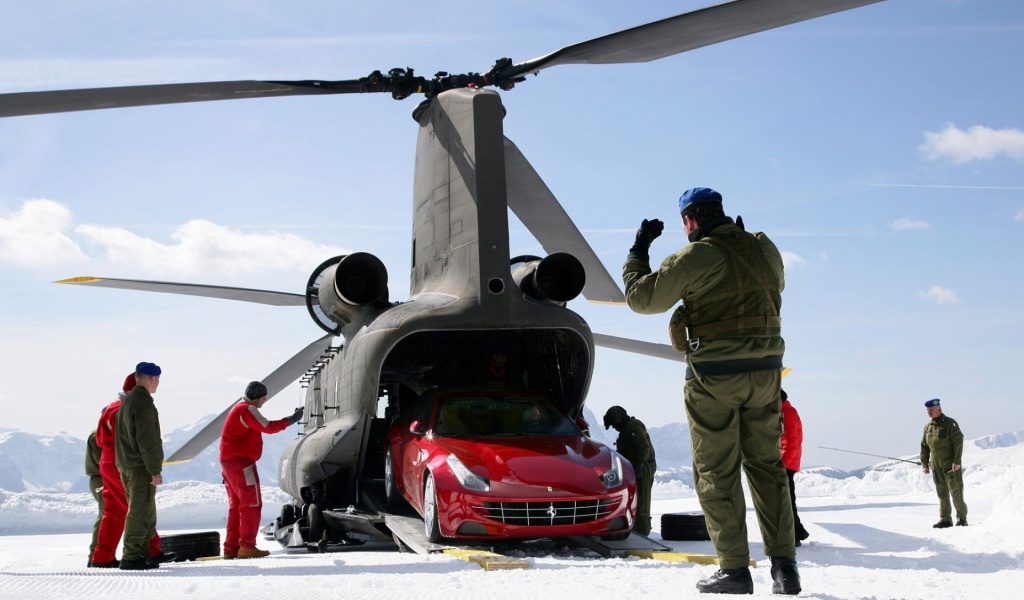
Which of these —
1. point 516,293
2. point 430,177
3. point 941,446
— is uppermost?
point 430,177

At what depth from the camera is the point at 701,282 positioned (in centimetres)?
412

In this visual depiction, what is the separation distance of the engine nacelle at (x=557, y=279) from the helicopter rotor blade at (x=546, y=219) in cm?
117

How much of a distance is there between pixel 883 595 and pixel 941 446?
29.5ft

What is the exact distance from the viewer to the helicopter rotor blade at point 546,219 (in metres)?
10.3

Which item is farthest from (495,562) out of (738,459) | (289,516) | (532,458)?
(289,516)

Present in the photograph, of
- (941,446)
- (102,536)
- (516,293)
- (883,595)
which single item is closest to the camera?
(883,595)

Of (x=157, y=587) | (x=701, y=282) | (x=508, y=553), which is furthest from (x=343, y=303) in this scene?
(x=701, y=282)

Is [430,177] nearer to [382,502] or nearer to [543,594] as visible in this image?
[382,502]

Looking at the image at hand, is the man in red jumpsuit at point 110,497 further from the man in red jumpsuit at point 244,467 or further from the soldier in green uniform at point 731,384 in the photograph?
→ the soldier in green uniform at point 731,384

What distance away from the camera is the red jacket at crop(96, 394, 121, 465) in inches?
278

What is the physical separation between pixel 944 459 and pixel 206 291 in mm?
10776

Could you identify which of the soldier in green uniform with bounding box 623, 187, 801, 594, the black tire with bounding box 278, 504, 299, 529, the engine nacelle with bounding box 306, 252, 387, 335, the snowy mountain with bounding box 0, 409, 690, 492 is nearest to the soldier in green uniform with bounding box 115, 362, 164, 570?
the engine nacelle with bounding box 306, 252, 387, 335

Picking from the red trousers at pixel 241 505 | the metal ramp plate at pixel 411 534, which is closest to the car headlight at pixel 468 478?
the metal ramp plate at pixel 411 534

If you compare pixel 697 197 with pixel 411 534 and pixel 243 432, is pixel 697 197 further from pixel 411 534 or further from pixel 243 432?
pixel 243 432
